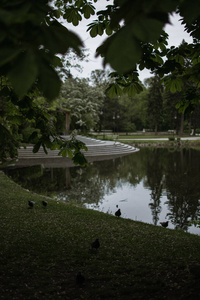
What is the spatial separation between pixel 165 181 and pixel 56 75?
13.7m

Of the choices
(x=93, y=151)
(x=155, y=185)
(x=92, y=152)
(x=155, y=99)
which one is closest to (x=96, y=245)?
(x=155, y=185)

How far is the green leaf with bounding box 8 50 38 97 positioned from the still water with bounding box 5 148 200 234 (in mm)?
7548

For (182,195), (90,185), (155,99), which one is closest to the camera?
(182,195)

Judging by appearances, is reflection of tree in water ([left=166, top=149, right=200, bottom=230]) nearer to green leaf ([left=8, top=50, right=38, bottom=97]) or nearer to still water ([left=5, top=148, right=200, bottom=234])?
still water ([left=5, top=148, right=200, bottom=234])

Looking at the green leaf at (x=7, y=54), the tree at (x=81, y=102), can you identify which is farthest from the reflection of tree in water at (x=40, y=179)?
the tree at (x=81, y=102)

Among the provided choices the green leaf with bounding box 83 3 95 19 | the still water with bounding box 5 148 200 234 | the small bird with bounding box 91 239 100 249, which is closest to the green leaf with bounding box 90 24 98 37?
the green leaf with bounding box 83 3 95 19

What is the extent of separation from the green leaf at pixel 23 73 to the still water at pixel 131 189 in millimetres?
7548

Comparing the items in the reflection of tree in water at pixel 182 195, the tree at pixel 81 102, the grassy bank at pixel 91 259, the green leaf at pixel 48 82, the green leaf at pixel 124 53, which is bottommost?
the reflection of tree in water at pixel 182 195

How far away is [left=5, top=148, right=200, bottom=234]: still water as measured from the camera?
9000mm

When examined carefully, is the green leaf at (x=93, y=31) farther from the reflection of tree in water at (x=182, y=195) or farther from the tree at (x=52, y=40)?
the reflection of tree in water at (x=182, y=195)

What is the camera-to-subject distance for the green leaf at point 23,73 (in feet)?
2.70

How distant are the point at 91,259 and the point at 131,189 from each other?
8709mm

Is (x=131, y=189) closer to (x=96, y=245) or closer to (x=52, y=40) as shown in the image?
(x=96, y=245)

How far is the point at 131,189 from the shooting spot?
41.1 feet
